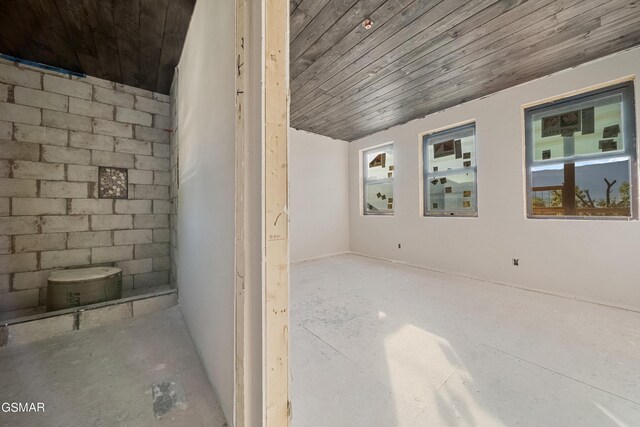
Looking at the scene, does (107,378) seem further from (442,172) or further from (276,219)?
(442,172)

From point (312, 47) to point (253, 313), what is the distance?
237 cm

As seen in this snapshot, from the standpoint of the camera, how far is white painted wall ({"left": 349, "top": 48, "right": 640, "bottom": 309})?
230cm

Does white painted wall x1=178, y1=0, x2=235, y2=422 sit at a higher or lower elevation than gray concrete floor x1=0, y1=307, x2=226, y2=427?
higher

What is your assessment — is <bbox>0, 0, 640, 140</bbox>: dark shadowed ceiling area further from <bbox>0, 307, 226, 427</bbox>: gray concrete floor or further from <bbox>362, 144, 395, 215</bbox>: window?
<bbox>0, 307, 226, 427</bbox>: gray concrete floor

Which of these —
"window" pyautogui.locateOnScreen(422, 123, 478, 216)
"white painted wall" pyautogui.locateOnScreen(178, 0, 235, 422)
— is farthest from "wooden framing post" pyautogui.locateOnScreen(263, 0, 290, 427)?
"window" pyautogui.locateOnScreen(422, 123, 478, 216)

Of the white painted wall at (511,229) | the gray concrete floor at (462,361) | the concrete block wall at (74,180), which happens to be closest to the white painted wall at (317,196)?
the white painted wall at (511,229)

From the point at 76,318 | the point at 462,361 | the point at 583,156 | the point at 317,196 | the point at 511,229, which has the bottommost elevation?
the point at 462,361

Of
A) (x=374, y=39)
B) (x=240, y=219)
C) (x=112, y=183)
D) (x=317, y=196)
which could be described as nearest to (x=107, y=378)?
(x=240, y=219)

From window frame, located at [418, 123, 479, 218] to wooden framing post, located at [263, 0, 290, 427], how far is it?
134 inches

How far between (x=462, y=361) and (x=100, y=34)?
3.72 meters

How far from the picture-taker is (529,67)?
2.47 metres

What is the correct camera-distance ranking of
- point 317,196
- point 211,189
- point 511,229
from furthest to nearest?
point 317,196
point 511,229
point 211,189

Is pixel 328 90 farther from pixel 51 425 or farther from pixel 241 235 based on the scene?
pixel 51 425

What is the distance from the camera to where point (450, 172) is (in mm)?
3627
